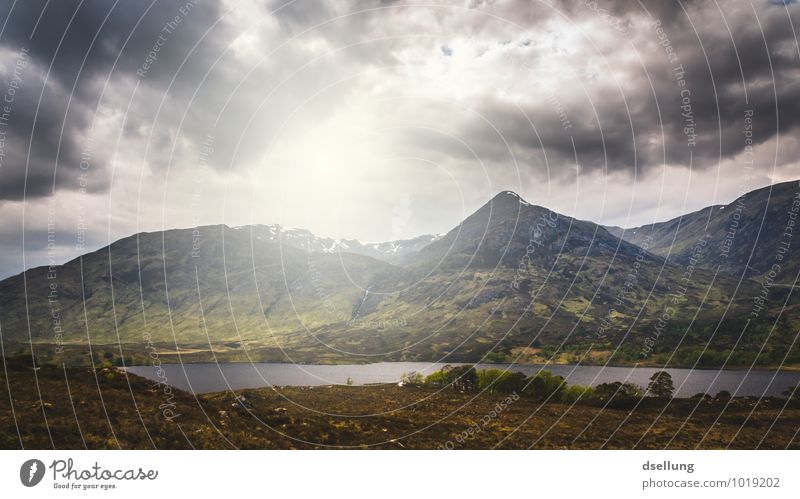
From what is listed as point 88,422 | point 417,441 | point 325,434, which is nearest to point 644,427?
point 417,441

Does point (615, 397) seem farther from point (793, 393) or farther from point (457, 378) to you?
point (457, 378)

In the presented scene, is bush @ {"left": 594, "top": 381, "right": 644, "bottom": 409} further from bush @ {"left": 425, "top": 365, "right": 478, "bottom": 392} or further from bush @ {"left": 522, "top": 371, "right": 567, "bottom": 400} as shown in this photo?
bush @ {"left": 425, "top": 365, "right": 478, "bottom": 392}

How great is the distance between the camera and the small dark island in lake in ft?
67.9

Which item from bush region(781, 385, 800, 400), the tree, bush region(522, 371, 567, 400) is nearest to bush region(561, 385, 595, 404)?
bush region(522, 371, 567, 400)

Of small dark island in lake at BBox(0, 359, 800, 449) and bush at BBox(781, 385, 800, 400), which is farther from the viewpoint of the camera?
bush at BBox(781, 385, 800, 400)

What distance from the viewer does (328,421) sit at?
27031 mm

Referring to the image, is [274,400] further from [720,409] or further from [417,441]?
[720,409]

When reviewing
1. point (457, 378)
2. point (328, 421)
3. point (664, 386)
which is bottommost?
point (664, 386)

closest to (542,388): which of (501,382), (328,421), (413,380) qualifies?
(501,382)

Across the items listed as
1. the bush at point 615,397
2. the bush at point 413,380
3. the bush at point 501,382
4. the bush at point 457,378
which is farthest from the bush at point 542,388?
the bush at point 413,380

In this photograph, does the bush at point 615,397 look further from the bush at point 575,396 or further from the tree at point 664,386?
the tree at point 664,386

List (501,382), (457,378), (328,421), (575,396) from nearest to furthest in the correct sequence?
(328,421)
(575,396)
(501,382)
(457,378)

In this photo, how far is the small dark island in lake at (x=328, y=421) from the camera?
20703mm
